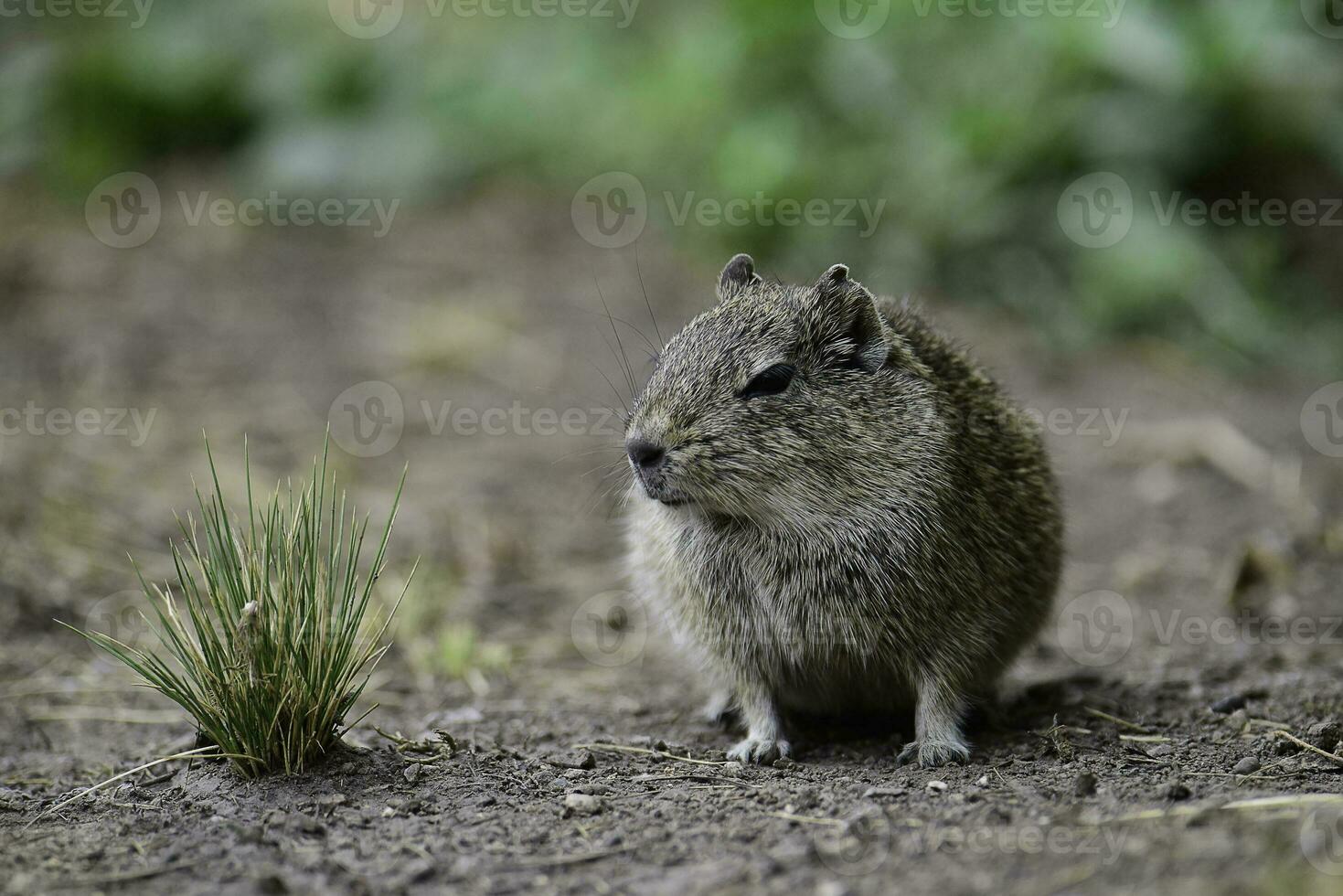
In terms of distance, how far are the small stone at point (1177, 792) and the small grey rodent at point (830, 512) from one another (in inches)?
34.3

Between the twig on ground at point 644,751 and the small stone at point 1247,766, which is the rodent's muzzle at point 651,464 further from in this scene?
the small stone at point 1247,766

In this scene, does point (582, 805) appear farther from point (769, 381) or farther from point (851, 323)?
point (851, 323)

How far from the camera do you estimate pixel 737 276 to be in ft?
16.9

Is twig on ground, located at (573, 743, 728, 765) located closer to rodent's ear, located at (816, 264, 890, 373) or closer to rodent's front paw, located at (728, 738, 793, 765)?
rodent's front paw, located at (728, 738, 793, 765)

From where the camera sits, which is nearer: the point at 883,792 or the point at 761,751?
the point at 883,792

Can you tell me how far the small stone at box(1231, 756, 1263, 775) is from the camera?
396 cm

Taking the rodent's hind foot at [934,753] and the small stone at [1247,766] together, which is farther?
the rodent's hind foot at [934,753]

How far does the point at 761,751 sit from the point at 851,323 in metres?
1.62

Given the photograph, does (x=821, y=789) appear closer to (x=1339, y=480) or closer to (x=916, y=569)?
(x=916, y=569)

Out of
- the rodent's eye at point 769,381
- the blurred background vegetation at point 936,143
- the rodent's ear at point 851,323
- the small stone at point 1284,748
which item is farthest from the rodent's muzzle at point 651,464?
the blurred background vegetation at point 936,143

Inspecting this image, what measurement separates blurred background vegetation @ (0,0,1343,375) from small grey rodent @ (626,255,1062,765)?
5193mm

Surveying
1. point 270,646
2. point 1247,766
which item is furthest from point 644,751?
point 1247,766

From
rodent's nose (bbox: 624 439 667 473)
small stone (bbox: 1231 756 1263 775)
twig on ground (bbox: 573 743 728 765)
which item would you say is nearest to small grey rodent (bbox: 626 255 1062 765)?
rodent's nose (bbox: 624 439 667 473)

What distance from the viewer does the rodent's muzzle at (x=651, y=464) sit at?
434 cm
